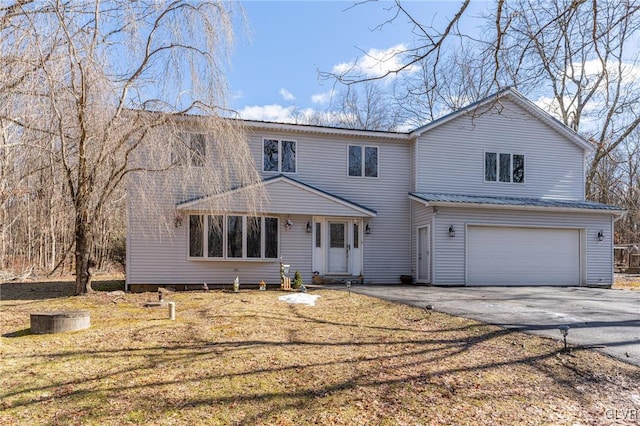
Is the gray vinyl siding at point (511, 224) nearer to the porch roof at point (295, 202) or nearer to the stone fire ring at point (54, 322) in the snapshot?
the porch roof at point (295, 202)

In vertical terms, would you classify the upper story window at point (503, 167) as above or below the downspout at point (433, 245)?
above

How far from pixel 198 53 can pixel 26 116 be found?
4.07m

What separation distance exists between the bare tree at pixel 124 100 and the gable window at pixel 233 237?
220 cm

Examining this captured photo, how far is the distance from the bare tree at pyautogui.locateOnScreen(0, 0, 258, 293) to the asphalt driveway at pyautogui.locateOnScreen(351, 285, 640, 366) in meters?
5.32

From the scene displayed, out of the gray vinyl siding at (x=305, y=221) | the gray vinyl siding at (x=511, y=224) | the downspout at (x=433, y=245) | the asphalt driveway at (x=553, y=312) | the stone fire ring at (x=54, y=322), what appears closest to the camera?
the asphalt driveway at (x=553, y=312)

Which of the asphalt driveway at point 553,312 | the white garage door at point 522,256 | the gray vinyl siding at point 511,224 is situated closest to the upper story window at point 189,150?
the asphalt driveway at point 553,312

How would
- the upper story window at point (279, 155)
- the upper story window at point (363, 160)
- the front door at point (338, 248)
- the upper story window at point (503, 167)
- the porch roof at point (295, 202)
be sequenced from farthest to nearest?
1. the upper story window at point (503, 167)
2. the upper story window at point (363, 160)
3. the front door at point (338, 248)
4. the upper story window at point (279, 155)
5. the porch roof at point (295, 202)

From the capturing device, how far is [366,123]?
2998 centimetres

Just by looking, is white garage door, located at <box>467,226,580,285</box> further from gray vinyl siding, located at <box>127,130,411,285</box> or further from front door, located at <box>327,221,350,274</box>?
front door, located at <box>327,221,350,274</box>

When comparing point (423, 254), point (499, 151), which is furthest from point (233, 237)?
point (499, 151)

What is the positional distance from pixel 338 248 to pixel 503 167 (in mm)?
6593

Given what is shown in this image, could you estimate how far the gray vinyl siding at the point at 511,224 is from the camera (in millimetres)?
13898

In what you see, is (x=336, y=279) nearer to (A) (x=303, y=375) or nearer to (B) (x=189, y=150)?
(B) (x=189, y=150)

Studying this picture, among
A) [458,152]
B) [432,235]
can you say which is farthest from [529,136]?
[432,235]
